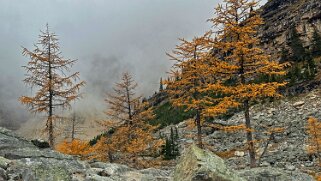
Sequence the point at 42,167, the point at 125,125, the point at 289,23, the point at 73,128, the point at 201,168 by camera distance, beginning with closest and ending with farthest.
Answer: the point at 201,168
the point at 42,167
the point at 125,125
the point at 73,128
the point at 289,23

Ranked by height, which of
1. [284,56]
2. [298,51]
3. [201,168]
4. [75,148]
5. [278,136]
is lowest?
[201,168]

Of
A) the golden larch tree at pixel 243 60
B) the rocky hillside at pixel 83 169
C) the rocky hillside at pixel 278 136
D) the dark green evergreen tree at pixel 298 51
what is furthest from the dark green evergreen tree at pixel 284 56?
the rocky hillside at pixel 83 169

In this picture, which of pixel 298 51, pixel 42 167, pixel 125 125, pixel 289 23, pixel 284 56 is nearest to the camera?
pixel 42 167

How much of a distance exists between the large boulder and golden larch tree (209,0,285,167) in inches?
406

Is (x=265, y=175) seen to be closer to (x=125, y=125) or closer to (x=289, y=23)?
(x=125, y=125)

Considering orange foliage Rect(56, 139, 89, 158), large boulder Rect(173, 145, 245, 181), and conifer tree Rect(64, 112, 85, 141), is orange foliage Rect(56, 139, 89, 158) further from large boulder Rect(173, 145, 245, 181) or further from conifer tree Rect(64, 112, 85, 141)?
large boulder Rect(173, 145, 245, 181)

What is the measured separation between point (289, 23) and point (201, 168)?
16318 cm

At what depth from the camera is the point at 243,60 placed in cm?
2267

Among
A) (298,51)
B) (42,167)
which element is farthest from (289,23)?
(42,167)

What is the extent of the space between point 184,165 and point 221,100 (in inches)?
457

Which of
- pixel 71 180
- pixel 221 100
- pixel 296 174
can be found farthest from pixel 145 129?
pixel 71 180

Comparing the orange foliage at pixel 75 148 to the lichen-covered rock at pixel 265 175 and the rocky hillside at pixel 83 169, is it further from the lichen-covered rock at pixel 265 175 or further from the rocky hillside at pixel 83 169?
the lichen-covered rock at pixel 265 175

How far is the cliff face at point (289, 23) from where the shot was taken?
147500mm

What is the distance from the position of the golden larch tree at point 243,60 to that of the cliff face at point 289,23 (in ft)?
425
